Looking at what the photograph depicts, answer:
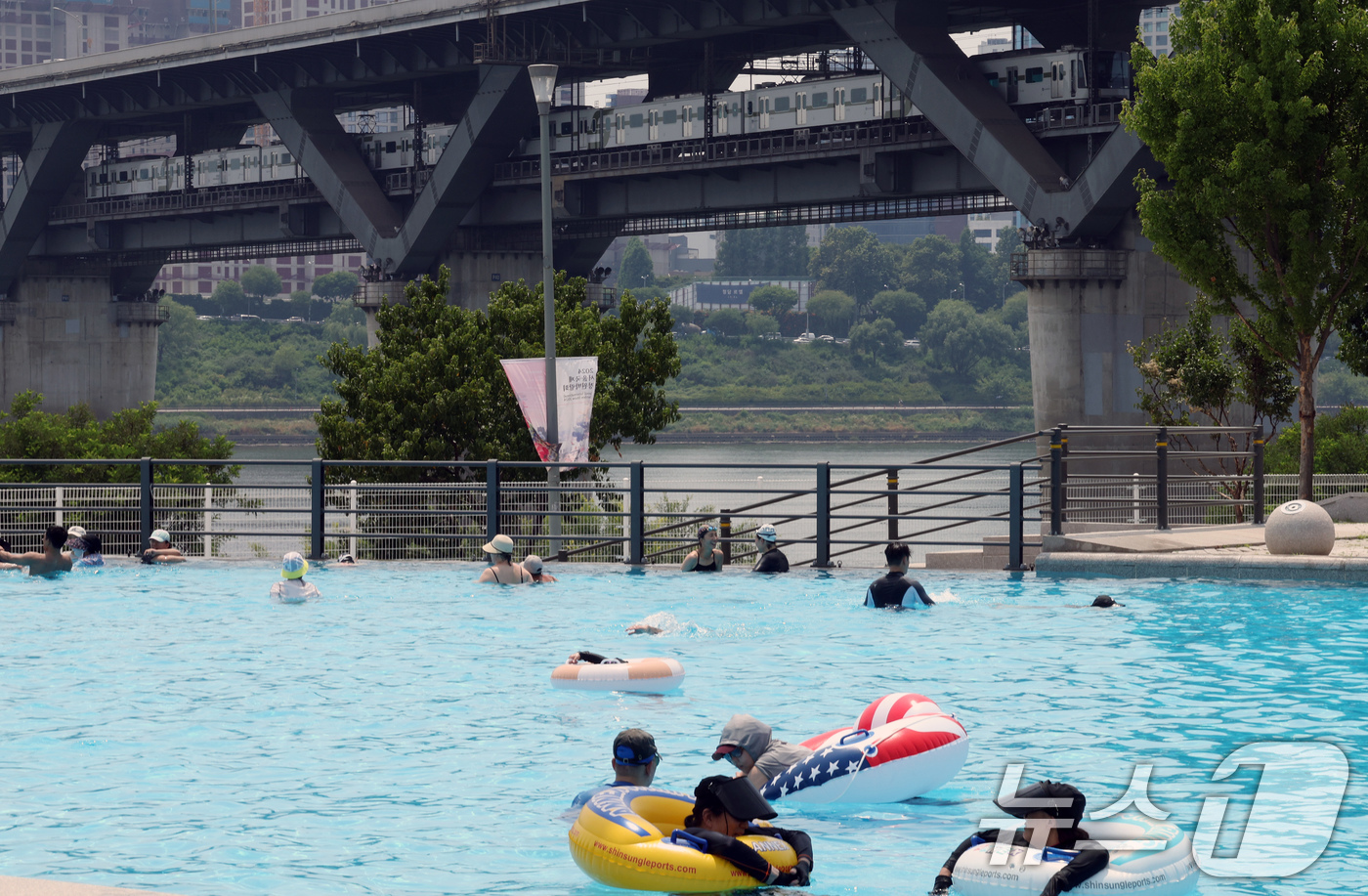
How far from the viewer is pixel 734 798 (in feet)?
28.4

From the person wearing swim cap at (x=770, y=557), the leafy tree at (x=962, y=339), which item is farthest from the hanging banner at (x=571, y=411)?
the leafy tree at (x=962, y=339)

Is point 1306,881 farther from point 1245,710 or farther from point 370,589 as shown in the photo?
point 370,589

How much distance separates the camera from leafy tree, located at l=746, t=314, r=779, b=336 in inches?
7347

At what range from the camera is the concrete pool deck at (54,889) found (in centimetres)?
721

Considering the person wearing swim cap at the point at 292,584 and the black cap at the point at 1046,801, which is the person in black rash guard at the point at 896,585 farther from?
the black cap at the point at 1046,801

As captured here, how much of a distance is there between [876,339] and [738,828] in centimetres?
16938

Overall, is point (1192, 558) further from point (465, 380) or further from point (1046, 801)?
point (465, 380)

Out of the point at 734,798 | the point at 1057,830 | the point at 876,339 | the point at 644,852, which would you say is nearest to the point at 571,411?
the point at 734,798

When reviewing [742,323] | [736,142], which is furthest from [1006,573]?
[742,323]

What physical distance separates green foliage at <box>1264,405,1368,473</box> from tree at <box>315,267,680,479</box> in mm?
17410

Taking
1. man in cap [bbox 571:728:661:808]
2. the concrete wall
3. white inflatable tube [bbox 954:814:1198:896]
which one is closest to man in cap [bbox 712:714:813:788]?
man in cap [bbox 571:728:661:808]

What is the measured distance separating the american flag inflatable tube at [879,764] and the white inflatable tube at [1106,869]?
2.15 metres

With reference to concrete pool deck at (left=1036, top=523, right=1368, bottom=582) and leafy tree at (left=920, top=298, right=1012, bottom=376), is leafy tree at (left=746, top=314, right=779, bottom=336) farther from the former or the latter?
concrete pool deck at (left=1036, top=523, right=1368, bottom=582)

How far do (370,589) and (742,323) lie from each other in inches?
6800
